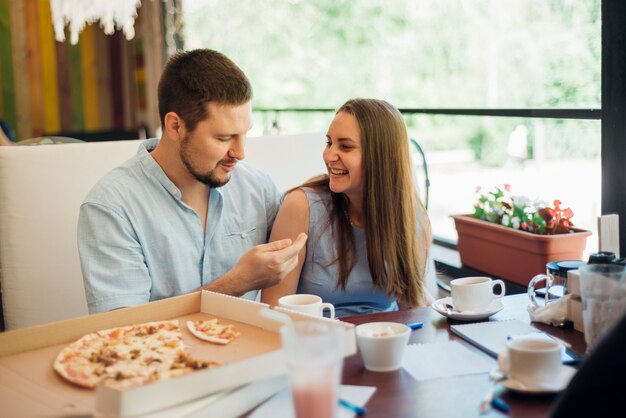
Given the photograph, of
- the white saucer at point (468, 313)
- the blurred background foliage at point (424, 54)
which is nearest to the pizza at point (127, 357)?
the white saucer at point (468, 313)

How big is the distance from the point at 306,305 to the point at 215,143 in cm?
67

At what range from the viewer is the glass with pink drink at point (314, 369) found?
0.96 meters

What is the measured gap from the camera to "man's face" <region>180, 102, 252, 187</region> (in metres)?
1.92

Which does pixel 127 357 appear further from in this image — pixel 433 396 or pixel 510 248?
pixel 510 248

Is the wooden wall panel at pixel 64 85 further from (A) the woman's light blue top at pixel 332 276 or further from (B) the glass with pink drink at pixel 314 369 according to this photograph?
(B) the glass with pink drink at pixel 314 369

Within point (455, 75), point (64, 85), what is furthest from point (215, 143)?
point (64, 85)

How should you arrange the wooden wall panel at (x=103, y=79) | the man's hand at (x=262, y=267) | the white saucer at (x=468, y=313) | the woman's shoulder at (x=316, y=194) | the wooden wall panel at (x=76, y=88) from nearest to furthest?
the white saucer at (x=468, y=313) < the man's hand at (x=262, y=267) < the woman's shoulder at (x=316, y=194) < the wooden wall panel at (x=76, y=88) < the wooden wall panel at (x=103, y=79)

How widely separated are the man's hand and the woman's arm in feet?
0.50

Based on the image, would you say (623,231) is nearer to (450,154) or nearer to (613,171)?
(613,171)

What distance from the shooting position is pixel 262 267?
1.72m

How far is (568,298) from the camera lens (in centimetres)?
149

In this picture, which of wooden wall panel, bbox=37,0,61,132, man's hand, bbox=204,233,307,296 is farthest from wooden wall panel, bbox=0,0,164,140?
man's hand, bbox=204,233,307,296

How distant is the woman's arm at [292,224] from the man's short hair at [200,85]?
31 centimetres

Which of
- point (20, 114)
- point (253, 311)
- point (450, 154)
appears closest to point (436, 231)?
point (450, 154)
